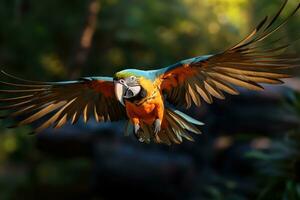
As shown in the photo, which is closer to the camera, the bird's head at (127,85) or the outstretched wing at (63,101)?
the bird's head at (127,85)

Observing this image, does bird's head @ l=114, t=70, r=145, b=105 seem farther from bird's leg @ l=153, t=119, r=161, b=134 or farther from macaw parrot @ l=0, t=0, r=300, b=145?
bird's leg @ l=153, t=119, r=161, b=134

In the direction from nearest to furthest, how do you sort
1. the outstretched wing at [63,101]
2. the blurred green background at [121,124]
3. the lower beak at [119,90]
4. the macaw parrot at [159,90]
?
the lower beak at [119,90] < the macaw parrot at [159,90] < the outstretched wing at [63,101] < the blurred green background at [121,124]

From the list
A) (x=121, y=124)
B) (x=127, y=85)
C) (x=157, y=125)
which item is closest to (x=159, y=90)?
(x=157, y=125)

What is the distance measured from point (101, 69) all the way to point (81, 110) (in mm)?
5554

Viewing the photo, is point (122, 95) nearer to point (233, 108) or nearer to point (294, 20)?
point (233, 108)

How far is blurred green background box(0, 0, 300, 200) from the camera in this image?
539cm

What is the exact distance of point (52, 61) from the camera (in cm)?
759

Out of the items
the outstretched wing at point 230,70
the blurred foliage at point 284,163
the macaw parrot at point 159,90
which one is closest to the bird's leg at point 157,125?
the macaw parrot at point 159,90

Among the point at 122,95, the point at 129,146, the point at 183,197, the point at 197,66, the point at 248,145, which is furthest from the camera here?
the point at 248,145

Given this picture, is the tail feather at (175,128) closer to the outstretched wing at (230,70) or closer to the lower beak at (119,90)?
the outstretched wing at (230,70)

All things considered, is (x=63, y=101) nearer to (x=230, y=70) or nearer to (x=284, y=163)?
(x=230, y=70)

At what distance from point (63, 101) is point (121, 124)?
4.08 meters

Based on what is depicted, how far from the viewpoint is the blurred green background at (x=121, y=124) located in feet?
17.7

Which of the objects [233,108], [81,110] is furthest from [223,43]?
[81,110]
